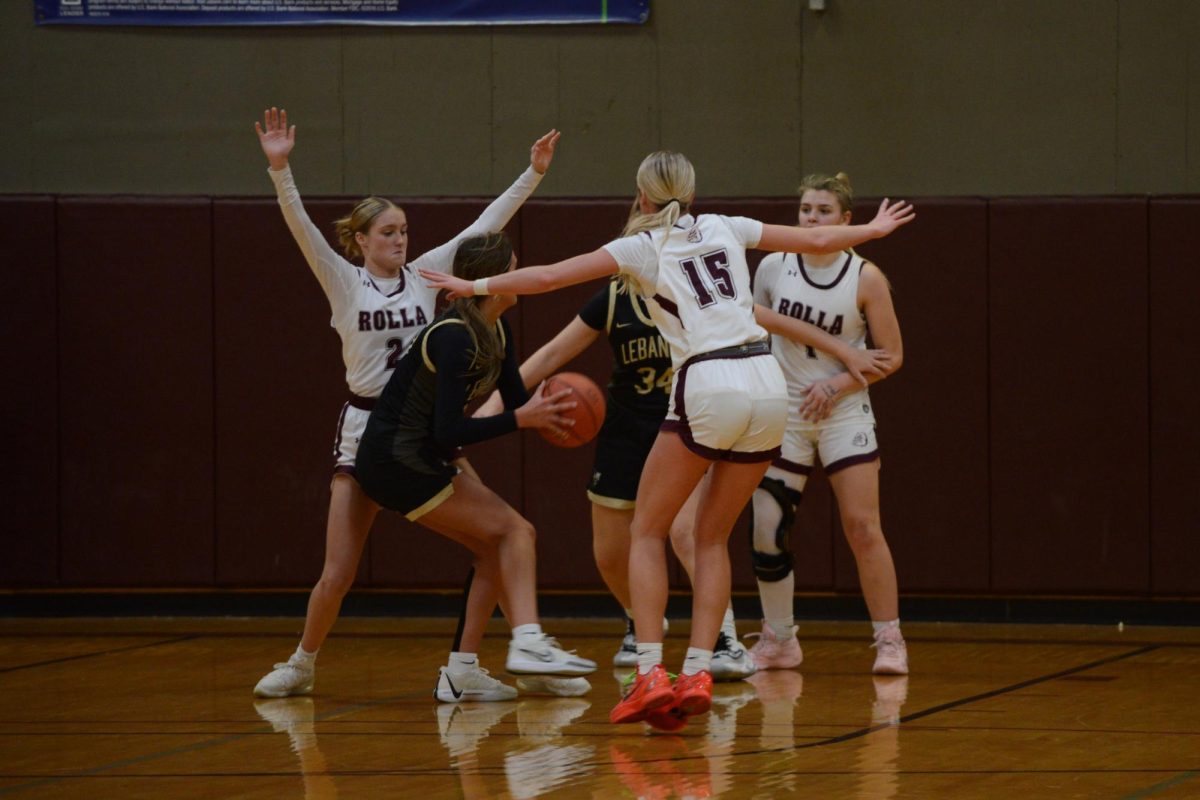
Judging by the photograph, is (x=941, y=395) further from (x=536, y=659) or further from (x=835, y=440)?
(x=536, y=659)

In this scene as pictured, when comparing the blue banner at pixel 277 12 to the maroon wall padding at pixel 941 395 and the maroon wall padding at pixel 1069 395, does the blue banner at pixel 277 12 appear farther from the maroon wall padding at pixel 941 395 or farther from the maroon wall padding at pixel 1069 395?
the maroon wall padding at pixel 1069 395

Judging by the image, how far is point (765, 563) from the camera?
21.5ft

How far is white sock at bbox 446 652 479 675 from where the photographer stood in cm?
569

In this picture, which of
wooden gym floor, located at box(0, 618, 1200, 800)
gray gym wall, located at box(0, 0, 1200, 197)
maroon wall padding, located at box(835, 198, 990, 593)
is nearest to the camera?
wooden gym floor, located at box(0, 618, 1200, 800)

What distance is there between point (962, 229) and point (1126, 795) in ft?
14.9

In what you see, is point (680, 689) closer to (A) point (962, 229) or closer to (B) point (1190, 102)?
(A) point (962, 229)

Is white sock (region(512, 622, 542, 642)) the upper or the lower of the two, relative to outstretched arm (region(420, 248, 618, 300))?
lower

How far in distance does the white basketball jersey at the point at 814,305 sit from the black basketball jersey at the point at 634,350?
2.32ft

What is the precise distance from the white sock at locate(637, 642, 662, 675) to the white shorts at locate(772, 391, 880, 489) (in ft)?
5.76

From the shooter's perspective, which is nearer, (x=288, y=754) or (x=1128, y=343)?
(x=288, y=754)

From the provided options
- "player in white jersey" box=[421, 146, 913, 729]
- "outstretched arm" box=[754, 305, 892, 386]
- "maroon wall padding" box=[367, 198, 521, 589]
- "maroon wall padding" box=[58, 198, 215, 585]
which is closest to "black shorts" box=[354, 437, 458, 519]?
"player in white jersey" box=[421, 146, 913, 729]

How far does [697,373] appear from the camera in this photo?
5008mm

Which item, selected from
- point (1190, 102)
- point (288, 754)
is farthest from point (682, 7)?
point (288, 754)

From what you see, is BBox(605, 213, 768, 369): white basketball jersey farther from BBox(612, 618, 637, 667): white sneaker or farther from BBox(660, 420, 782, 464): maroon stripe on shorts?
BBox(612, 618, 637, 667): white sneaker
